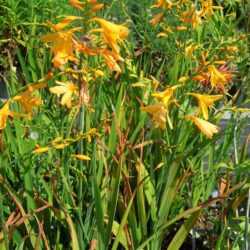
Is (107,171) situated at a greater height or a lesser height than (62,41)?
lesser

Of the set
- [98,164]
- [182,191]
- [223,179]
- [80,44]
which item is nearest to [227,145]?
[223,179]

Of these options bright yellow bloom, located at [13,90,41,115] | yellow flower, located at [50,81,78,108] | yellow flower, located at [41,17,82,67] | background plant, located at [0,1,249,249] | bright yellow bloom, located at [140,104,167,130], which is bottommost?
background plant, located at [0,1,249,249]

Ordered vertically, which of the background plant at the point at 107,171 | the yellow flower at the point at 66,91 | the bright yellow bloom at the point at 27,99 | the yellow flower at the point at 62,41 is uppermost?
the yellow flower at the point at 62,41

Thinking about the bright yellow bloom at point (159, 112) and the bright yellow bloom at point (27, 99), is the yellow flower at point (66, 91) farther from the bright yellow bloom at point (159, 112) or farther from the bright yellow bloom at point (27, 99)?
the bright yellow bloom at point (159, 112)

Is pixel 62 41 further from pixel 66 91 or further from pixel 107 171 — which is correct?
pixel 107 171

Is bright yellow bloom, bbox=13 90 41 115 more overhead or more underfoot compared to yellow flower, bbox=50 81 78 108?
more overhead

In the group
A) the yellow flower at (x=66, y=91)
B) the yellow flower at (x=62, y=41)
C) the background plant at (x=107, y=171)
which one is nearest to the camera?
the yellow flower at (x=62, y=41)

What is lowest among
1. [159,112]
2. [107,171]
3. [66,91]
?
[107,171]

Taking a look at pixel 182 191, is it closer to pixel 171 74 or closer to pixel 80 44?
pixel 171 74

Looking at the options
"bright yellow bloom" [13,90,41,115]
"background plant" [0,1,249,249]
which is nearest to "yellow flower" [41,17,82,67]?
"background plant" [0,1,249,249]

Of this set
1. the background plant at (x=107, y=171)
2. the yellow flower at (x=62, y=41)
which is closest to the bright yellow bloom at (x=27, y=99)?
the background plant at (x=107, y=171)

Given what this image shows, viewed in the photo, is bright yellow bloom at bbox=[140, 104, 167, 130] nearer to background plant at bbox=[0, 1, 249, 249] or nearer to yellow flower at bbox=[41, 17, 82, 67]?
background plant at bbox=[0, 1, 249, 249]

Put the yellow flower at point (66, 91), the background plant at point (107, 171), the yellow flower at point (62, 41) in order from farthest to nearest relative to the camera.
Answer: the background plant at point (107, 171) < the yellow flower at point (66, 91) < the yellow flower at point (62, 41)

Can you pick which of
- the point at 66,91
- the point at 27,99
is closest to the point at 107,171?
the point at 66,91
